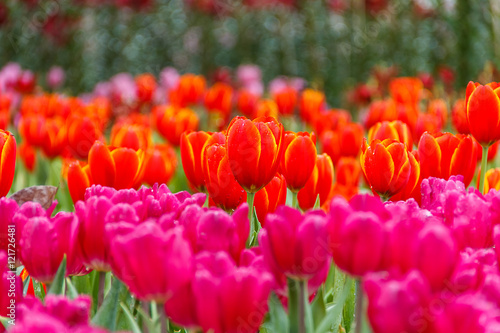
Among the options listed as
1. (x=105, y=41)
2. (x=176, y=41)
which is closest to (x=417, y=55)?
(x=176, y=41)

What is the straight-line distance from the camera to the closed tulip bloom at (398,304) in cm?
51

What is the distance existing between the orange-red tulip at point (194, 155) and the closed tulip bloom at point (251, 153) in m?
0.22

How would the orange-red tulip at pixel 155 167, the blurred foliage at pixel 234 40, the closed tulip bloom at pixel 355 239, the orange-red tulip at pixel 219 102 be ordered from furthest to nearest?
the blurred foliage at pixel 234 40, the orange-red tulip at pixel 219 102, the orange-red tulip at pixel 155 167, the closed tulip bloom at pixel 355 239

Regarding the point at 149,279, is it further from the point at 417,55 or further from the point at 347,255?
the point at 417,55

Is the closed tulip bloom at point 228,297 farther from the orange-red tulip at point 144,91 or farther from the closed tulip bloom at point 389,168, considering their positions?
the orange-red tulip at point 144,91

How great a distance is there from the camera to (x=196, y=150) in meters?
1.20

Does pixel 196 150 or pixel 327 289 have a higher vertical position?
pixel 196 150

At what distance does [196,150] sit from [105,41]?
6.34m

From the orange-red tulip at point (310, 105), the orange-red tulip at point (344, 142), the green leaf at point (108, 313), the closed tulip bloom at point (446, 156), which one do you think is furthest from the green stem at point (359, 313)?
the orange-red tulip at point (310, 105)

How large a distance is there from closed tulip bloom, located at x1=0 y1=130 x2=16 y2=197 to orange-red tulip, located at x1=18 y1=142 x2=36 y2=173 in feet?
3.36

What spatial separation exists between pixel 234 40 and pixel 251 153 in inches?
277

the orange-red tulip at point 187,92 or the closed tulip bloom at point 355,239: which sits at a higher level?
the closed tulip bloom at point 355,239

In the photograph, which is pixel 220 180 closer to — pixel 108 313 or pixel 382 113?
pixel 108 313

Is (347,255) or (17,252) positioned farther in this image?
(17,252)
